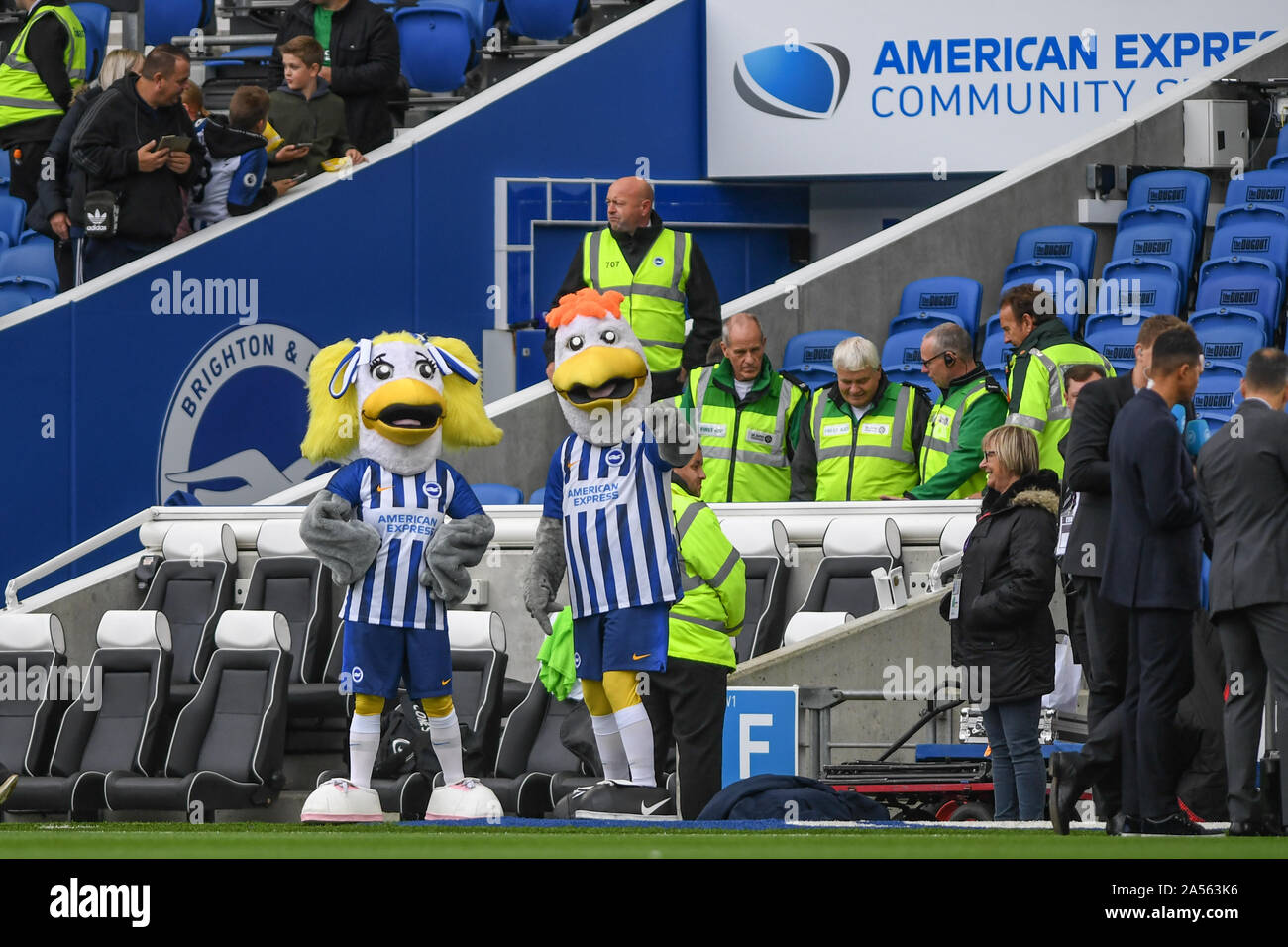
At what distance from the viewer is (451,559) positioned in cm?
807

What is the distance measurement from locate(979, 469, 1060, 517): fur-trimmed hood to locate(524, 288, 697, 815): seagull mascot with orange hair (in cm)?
111

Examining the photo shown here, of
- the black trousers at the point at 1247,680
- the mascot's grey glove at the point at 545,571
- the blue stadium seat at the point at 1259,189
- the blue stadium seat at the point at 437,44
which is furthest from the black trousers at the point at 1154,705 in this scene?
the blue stadium seat at the point at 437,44

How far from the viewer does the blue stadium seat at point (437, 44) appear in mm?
15383

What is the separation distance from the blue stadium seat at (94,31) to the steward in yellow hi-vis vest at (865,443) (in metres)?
6.62

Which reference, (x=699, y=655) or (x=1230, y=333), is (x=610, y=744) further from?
(x=1230, y=333)

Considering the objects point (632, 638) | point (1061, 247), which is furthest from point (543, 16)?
point (632, 638)

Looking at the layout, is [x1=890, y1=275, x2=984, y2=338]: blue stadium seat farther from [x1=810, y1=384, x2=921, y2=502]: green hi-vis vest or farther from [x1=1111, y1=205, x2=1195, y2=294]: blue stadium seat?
[x1=810, y1=384, x2=921, y2=502]: green hi-vis vest

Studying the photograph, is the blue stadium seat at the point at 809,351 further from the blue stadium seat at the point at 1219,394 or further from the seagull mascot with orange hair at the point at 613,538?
the seagull mascot with orange hair at the point at 613,538

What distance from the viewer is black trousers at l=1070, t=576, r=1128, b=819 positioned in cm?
720

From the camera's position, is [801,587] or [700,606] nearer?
[700,606]

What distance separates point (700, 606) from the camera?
868cm
